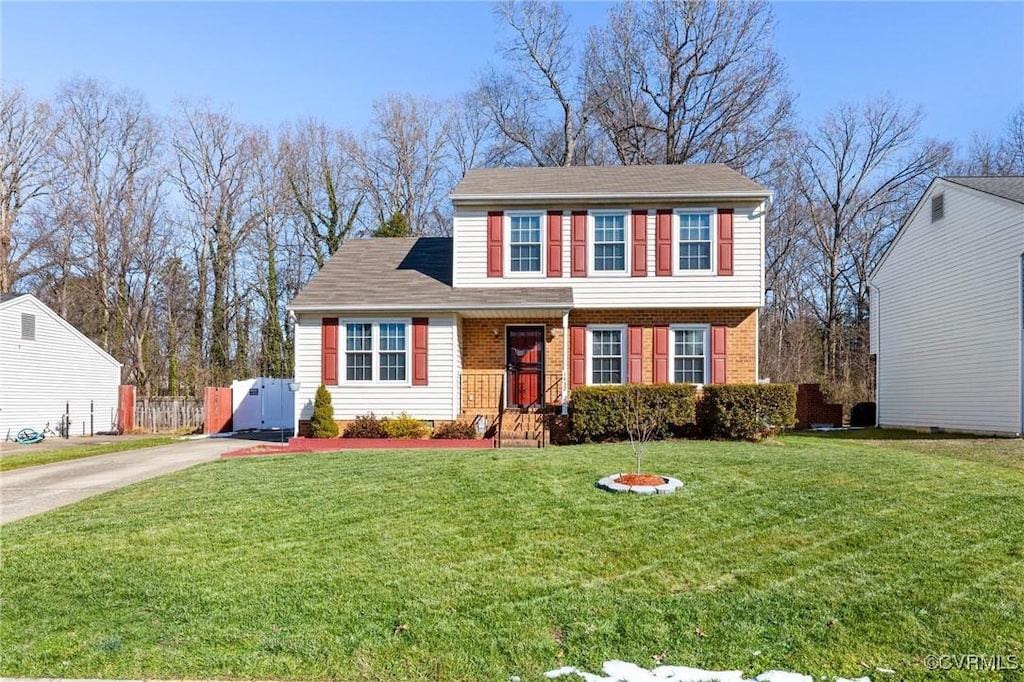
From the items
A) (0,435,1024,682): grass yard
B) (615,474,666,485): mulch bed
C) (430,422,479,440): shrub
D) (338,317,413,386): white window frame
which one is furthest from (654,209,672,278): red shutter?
(615,474,666,485): mulch bed

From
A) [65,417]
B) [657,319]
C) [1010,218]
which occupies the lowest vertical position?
[65,417]

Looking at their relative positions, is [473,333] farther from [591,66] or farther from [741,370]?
[591,66]

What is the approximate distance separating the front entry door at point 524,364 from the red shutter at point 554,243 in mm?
1544

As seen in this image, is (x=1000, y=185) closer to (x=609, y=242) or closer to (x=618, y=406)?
(x=609, y=242)

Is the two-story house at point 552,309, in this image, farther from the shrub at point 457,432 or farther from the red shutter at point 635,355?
the shrub at point 457,432

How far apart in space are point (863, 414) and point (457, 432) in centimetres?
1581

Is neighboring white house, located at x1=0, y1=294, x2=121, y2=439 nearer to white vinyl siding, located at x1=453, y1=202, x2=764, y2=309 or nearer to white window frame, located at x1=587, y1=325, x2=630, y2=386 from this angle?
white vinyl siding, located at x1=453, y1=202, x2=764, y2=309

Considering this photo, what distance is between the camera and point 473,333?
632 inches

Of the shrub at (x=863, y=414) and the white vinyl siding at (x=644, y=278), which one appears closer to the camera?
the white vinyl siding at (x=644, y=278)

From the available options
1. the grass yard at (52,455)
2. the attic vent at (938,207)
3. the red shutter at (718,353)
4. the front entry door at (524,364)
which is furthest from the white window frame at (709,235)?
the grass yard at (52,455)

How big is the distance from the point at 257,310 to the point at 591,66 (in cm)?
1970

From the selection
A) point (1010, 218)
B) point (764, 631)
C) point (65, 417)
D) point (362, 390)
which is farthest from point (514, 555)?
point (65, 417)

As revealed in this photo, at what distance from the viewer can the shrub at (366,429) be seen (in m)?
14.4

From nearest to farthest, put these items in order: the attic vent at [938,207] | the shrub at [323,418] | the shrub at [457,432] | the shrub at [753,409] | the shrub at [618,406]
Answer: the shrub at [753,409] < the shrub at [618,406] < the shrub at [457,432] < the shrub at [323,418] < the attic vent at [938,207]
